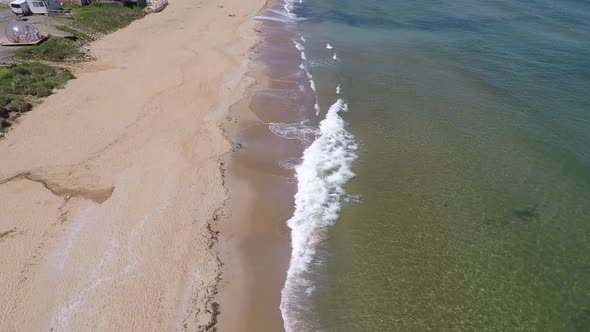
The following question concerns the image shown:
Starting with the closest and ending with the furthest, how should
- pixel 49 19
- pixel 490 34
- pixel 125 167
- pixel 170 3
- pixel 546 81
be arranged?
1. pixel 125 167
2. pixel 546 81
3. pixel 49 19
4. pixel 490 34
5. pixel 170 3

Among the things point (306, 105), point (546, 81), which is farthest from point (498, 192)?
point (546, 81)

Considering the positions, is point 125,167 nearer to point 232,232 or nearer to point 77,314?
point 232,232

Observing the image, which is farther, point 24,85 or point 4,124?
point 24,85

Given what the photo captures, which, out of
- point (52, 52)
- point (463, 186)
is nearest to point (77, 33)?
point (52, 52)

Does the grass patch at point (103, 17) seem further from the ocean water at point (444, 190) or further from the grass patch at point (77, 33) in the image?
the ocean water at point (444, 190)

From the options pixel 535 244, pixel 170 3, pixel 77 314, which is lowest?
pixel 535 244

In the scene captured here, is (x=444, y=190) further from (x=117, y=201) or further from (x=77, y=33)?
(x=77, y=33)

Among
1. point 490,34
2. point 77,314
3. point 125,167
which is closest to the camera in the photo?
point 77,314
